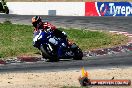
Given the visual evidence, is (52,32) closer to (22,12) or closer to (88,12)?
(88,12)

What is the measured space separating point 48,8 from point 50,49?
1281 inches

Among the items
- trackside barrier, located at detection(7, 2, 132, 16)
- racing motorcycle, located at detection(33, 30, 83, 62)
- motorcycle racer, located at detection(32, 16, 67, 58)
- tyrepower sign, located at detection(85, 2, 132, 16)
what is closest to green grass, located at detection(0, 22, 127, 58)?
racing motorcycle, located at detection(33, 30, 83, 62)

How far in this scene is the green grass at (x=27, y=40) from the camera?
762 inches

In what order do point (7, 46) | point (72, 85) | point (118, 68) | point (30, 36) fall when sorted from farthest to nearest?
1. point (30, 36)
2. point (7, 46)
3. point (118, 68)
4. point (72, 85)

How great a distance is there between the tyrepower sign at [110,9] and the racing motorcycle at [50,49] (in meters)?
28.0

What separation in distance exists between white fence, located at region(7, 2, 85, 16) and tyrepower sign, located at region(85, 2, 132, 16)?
148cm

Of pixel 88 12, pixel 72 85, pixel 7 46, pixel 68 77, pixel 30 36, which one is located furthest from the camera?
pixel 88 12

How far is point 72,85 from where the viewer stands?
11766 mm

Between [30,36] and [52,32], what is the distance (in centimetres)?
734

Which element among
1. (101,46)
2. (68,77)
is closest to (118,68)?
(68,77)

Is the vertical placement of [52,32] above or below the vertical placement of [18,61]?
above

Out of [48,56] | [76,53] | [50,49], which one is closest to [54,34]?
[50,49]

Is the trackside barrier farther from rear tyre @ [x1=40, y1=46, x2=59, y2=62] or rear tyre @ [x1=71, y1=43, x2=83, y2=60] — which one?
rear tyre @ [x1=40, y1=46, x2=59, y2=62]

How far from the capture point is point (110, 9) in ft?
150
